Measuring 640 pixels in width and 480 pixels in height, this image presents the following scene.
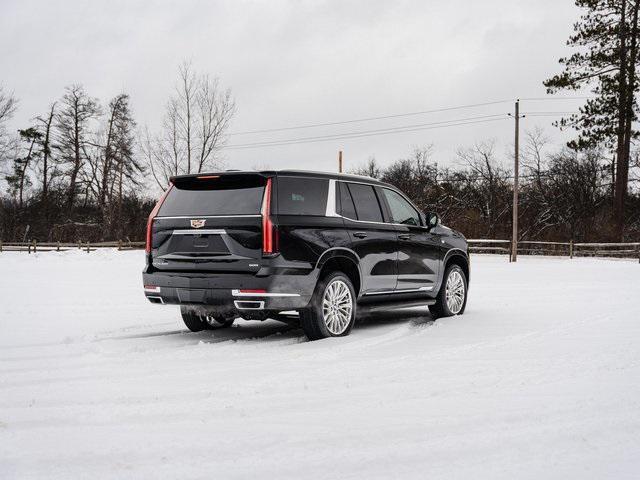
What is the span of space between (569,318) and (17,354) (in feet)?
22.3

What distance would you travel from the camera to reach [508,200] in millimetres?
54594

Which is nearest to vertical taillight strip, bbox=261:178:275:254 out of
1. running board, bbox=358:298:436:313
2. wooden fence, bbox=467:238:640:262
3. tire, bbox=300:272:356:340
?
tire, bbox=300:272:356:340

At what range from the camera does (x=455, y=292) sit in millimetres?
10336

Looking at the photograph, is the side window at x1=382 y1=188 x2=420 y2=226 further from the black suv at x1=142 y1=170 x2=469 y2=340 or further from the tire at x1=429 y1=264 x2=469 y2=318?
the tire at x1=429 y1=264 x2=469 y2=318

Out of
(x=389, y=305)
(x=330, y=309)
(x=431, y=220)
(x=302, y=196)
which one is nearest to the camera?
(x=302, y=196)

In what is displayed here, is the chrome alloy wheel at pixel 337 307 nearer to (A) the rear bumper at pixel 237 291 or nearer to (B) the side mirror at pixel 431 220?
(A) the rear bumper at pixel 237 291

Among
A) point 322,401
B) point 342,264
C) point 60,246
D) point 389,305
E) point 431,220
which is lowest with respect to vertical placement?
point 322,401

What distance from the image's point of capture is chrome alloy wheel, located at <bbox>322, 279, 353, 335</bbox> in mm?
7832

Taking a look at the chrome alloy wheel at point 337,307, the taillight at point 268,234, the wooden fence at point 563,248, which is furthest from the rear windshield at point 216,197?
the wooden fence at point 563,248

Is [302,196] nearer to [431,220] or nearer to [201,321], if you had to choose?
[201,321]

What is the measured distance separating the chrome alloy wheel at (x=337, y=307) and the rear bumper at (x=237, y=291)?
1.19ft

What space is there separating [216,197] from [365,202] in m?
1.94

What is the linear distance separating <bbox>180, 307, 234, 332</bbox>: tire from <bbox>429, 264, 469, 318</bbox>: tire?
9.40ft

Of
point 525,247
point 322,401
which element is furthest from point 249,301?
Answer: point 525,247
